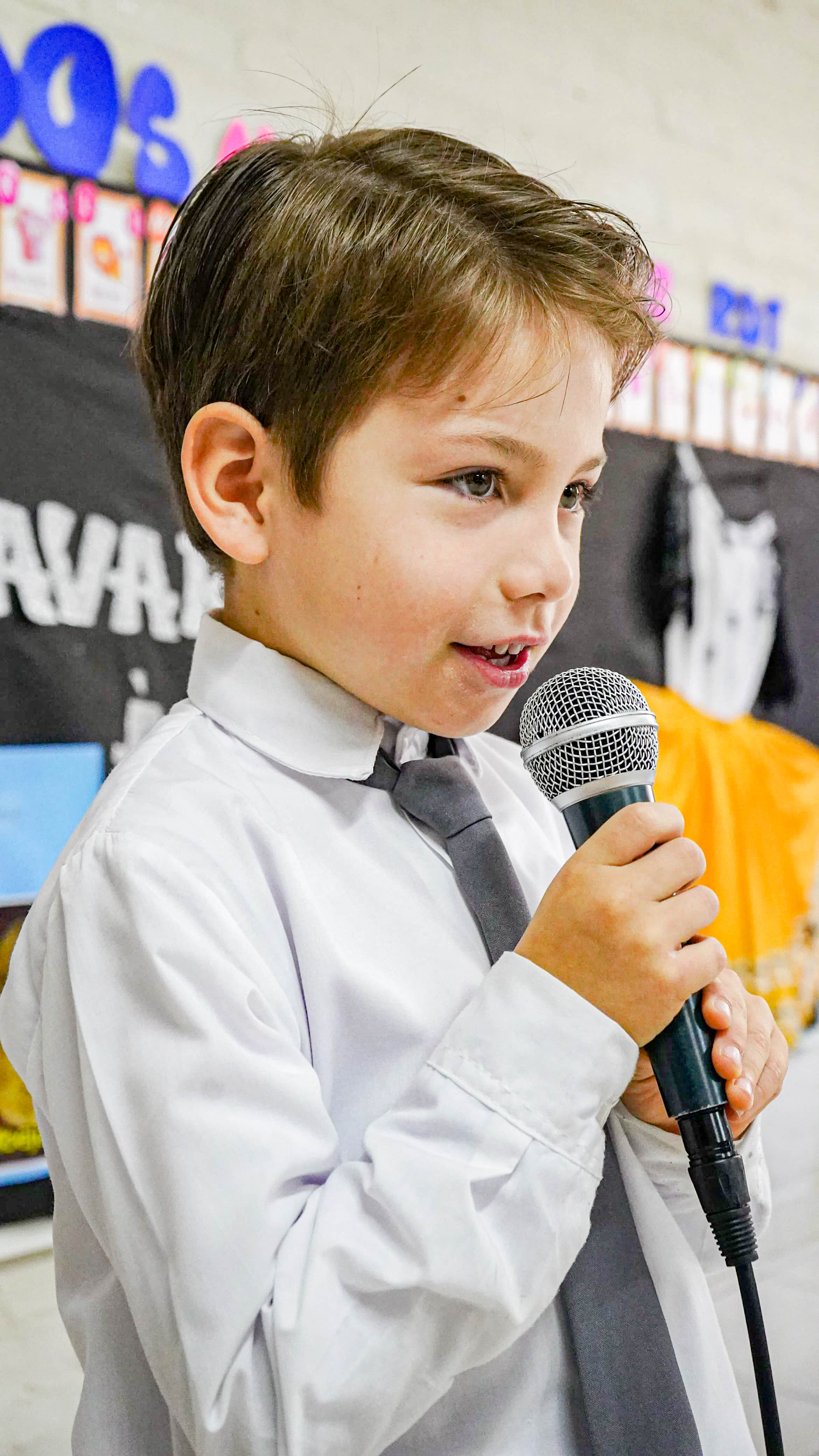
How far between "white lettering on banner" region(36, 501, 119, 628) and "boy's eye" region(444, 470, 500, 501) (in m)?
0.90

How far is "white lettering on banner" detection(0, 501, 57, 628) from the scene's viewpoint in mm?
1343

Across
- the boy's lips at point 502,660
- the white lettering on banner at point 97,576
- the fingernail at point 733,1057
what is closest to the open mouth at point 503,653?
the boy's lips at point 502,660

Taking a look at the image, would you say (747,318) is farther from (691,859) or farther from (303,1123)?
(303,1123)

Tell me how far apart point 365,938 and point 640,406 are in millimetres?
1709

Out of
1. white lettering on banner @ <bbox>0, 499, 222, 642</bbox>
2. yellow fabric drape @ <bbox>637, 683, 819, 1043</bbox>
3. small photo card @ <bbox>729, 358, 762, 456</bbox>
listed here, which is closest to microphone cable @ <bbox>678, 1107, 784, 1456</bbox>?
white lettering on banner @ <bbox>0, 499, 222, 642</bbox>

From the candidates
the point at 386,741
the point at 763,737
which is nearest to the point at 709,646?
the point at 763,737

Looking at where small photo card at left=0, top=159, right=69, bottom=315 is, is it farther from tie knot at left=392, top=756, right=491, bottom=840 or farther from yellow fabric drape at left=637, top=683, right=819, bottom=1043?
yellow fabric drape at left=637, top=683, right=819, bottom=1043

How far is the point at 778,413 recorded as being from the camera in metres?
2.38

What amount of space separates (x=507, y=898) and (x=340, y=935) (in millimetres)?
100

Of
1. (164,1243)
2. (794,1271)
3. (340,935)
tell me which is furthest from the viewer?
(794,1271)

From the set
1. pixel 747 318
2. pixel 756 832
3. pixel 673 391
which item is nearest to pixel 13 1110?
pixel 756 832

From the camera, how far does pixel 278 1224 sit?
1.69 feet

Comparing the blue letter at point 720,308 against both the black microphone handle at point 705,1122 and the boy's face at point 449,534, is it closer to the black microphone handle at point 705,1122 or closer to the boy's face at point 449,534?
the boy's face at point 449,534

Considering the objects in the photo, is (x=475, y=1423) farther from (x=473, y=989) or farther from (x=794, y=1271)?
(x=794, y=1271)
